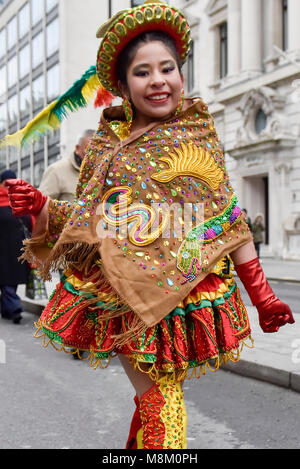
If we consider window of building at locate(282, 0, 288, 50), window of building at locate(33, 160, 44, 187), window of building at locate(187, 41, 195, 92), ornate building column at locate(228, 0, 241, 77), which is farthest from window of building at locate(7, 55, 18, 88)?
window of building at locate(282, 0, 288, 50)

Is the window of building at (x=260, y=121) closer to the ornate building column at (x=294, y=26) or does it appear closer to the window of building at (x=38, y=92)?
the ornate building column at (x=294, y=26)

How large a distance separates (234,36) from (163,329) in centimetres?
2482

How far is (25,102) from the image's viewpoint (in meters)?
52.9

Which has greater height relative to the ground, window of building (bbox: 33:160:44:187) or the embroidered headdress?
window of building (bbox: 33:160:44:187)

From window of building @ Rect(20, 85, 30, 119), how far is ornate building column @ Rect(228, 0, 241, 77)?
29750mm

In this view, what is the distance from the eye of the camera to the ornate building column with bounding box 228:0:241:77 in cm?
2491

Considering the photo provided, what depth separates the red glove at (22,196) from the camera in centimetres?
235

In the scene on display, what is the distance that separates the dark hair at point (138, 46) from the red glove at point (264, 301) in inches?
33.9

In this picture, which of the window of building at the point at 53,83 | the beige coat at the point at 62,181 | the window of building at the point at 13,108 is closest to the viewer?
the beige coat at the point at 62,181

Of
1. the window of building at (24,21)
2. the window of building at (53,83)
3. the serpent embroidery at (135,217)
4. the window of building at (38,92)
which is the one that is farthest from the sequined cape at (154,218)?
the window of building at (24,21)

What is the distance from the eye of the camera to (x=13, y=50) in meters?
56.4

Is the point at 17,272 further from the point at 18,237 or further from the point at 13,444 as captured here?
the point at 13,444

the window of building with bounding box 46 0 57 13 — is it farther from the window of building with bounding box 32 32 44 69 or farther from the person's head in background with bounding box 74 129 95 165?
the person's head in background with bounding box 74 129 95 165

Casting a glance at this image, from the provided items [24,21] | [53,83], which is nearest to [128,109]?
[53,83]
